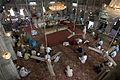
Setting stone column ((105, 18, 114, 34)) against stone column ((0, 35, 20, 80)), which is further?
stone column ((105, 18, 114, 34))

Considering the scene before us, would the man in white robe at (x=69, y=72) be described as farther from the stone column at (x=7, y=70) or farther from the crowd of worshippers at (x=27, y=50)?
the stone column at (x=7, y=70)

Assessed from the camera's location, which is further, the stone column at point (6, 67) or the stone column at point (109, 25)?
the stone column at point (109, 25)

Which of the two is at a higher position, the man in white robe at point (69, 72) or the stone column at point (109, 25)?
the stone column at point (109, 25)

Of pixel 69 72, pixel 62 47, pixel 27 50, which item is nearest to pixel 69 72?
pixel 69 72

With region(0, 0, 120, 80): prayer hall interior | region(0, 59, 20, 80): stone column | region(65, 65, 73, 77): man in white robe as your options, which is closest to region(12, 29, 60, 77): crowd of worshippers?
region(0, 0, 120, 80): prayer hall interior

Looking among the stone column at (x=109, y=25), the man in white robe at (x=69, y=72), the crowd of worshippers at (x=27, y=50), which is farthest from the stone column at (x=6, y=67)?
the stone column at (x=109, y=25)

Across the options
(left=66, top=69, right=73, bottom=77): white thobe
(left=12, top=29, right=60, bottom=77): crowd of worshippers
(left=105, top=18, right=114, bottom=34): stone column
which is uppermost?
(left=105, top=18, right=114, bottom=34): stone column

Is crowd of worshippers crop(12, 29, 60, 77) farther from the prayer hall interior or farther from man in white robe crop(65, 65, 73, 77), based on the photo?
man in white robe crop(65, 65, 73, 77)

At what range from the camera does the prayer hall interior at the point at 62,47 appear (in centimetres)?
492

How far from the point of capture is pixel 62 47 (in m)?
9.09

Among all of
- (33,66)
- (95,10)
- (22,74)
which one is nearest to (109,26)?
(95,10)

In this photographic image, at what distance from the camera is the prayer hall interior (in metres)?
4.92

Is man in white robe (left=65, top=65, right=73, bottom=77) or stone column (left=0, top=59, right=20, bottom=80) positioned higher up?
stone column (left=0, top=59, right=20, bottom=80)

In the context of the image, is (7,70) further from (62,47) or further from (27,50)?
(62,47)
